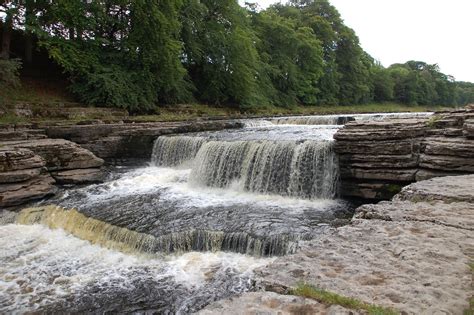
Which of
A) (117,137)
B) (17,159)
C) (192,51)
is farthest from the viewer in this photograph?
(192,51)

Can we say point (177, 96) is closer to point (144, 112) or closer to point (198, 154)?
point (144, 112)

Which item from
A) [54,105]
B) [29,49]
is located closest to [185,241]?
[54,105]

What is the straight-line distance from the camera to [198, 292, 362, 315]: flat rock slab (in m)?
2.21

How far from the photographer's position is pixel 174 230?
7.27 m

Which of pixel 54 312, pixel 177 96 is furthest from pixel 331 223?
pixel 177 96

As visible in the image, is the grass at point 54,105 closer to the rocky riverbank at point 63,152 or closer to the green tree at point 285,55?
the rocky riverbank at point 63,152

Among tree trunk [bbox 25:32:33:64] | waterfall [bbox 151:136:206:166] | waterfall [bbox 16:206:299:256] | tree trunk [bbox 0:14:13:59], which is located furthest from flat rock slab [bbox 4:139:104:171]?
tree trunk [bbox 25:32:33:64]

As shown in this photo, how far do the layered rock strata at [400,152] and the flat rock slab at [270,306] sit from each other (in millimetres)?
6998

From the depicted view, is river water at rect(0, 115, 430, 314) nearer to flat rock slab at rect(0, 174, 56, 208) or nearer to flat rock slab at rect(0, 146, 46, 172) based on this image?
flat rock slab at rect(0, 174, 56, 208)

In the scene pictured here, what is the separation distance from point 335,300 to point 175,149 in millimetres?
12076

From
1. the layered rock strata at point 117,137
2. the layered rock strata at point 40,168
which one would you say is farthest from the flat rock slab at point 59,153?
the layered rock strata at point 117,137

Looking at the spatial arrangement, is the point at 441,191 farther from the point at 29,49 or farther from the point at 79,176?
the point at 29,49

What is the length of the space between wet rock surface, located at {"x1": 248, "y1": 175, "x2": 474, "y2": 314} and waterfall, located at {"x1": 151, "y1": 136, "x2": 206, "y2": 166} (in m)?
9.78

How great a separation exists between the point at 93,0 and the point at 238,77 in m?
10.9
